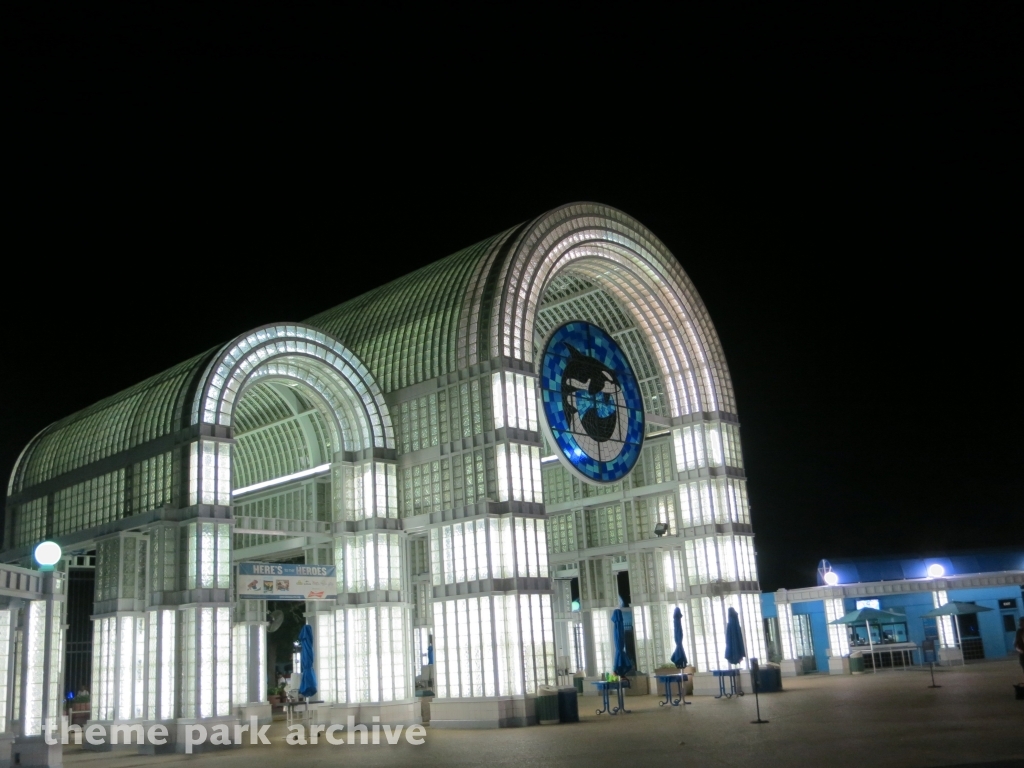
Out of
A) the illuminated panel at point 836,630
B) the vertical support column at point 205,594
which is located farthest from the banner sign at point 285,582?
the illuminated panel at point 836,630

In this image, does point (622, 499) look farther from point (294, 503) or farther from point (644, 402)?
point (294, 503)

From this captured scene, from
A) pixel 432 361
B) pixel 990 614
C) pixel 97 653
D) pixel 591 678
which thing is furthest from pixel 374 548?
pixel 990 614

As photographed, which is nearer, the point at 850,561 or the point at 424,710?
the point at 424,710

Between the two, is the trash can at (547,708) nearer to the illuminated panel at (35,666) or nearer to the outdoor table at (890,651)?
the illuminated panel at (35,666)

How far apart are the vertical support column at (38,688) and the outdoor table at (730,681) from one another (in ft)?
85.4

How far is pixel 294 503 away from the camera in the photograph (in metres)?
47.2

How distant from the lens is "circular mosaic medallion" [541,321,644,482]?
4394cm

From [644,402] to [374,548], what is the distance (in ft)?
55.0

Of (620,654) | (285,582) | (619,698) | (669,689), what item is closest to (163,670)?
(285,582)

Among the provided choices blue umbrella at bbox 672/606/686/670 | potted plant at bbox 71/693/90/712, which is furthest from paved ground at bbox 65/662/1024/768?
potted plant at bbox 71/693/90/712

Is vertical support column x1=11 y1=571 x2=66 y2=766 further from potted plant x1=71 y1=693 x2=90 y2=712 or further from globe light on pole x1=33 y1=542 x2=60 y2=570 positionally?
potted plant x1=71 y1=693 x2=90 y2=712

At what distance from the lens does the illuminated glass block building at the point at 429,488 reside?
1404 inches

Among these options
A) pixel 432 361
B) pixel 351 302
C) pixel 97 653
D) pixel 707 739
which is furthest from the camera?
pixel 351 302

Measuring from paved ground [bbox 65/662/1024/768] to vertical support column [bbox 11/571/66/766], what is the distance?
4.19 metres
